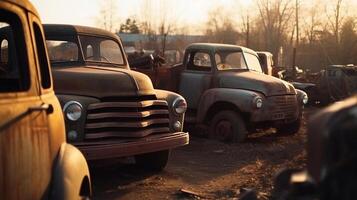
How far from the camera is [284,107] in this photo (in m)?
11.9

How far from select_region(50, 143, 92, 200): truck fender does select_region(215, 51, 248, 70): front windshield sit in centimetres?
854

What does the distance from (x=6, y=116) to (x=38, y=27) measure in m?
1.08

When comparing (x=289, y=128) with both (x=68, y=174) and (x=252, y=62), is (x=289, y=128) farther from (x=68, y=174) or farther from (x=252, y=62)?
(x=68, y=174)

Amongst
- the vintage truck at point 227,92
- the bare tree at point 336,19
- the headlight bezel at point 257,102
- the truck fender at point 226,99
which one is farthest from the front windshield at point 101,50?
the bare tree at point 336,19

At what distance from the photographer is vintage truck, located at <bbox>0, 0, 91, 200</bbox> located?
2.99 metres

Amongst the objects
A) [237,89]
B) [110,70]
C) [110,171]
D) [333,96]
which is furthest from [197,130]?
[333,96]

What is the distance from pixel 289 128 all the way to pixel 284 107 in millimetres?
1324

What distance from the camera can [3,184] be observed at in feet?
9.52

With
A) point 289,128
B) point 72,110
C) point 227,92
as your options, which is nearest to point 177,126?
point 72,110

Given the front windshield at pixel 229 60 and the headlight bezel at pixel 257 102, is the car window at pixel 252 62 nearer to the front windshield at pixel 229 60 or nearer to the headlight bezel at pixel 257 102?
the front windshield at pixel 229 60

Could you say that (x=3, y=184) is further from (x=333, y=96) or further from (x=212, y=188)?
→ (x=333, y=96)

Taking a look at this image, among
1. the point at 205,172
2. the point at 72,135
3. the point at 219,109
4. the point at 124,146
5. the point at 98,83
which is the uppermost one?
the point at 98,83

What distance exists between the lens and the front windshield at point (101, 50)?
27.3 feet

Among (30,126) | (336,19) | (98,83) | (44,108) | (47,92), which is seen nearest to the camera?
(30,126)
